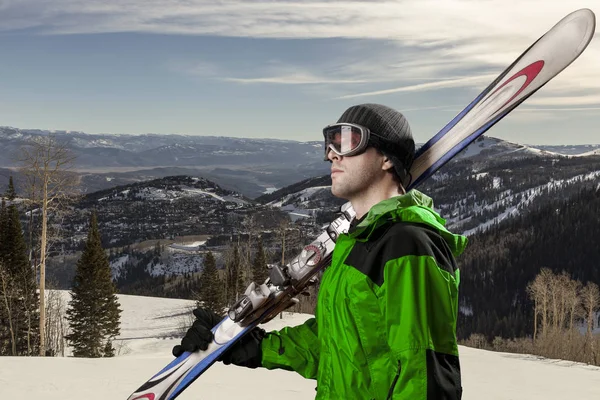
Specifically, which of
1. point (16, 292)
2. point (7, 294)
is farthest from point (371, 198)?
point (16, 292)

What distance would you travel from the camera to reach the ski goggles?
254 centimetres

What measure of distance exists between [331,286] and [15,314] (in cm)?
4527

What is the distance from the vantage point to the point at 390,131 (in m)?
2.57

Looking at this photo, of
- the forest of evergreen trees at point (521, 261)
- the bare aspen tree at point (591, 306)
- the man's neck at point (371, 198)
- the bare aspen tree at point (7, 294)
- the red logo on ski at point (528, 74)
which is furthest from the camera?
the forest of evergreen trees at point (521, 261)

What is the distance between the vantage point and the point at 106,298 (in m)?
48.4

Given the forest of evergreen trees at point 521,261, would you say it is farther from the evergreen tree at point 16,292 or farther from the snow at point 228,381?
the snow at point 228,381

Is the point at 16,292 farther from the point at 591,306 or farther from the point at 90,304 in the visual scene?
the point at 591,306

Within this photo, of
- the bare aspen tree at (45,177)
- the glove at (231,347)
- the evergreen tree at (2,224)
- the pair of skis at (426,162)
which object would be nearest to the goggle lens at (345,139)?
the pair of skis at (426,162)

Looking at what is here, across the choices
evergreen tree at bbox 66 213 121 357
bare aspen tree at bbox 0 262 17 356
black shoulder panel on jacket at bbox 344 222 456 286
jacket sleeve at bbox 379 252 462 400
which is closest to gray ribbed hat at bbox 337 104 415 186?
black shoulder panel on jacket at bbox 344 222 456 286

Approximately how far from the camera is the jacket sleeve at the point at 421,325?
200 centimetres

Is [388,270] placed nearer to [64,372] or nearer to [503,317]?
[64,372]

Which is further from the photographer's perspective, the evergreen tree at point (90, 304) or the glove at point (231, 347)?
the evergreen tree at point (90, 304)

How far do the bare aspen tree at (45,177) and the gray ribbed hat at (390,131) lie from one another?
24609 millimetres

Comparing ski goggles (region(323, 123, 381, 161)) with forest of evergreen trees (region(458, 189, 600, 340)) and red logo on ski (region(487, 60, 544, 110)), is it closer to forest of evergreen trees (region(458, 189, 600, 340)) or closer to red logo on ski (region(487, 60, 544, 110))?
red logo on ski (region(487, 60, 544, 110))
